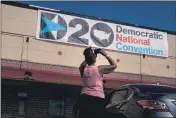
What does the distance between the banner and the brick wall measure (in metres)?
2.23

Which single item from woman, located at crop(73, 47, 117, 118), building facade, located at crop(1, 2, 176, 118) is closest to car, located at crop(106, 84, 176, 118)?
woman, located at crop(73, 47, 117, 118)

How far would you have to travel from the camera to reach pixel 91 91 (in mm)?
5035

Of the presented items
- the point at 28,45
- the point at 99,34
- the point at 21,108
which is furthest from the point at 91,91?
the point at 99,34

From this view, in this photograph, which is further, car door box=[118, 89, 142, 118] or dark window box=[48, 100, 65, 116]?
dark window box=[48, 100, 65, 116]

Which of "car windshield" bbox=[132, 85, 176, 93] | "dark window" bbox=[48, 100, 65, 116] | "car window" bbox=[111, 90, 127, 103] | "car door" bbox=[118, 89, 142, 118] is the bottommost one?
"dark window" bbox=[48, 100, 65, 116]

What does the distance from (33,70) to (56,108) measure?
2212mm

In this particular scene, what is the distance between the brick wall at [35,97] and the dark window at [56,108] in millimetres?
178

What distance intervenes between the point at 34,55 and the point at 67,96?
2.36m

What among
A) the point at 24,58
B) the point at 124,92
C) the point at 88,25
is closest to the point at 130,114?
the point at 124,92

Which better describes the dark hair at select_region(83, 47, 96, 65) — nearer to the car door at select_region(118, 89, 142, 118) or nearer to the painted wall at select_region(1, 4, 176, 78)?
the car door at select_region(118, 89, 142, 118)

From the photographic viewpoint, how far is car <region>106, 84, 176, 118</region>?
534cm

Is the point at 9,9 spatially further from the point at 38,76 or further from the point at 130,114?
the point at 130,114

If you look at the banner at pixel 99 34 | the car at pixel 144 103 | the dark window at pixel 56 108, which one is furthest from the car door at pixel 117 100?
the banner at pixel 99 34

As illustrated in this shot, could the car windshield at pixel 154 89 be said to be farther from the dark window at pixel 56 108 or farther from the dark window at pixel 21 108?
the dark window at pixel 56 108
